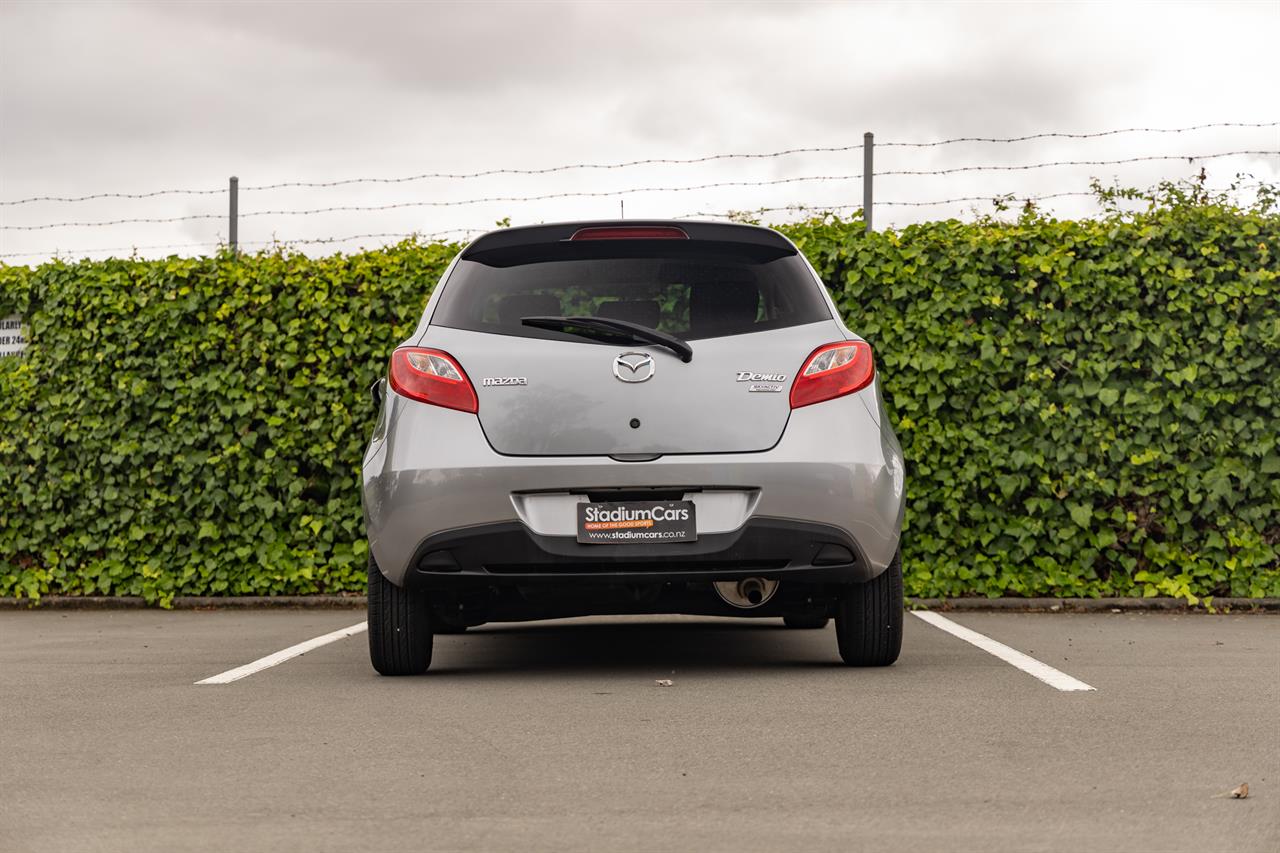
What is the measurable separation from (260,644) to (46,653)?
1012mm

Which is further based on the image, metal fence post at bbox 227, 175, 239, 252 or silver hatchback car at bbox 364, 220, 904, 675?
metal fence post at bbox 227, 175, 239, 252

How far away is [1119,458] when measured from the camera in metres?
9.57

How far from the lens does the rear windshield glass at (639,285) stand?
5.97 metres

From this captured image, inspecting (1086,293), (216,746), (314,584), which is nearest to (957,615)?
(1086,293)

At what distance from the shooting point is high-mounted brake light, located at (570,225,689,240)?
611 cm

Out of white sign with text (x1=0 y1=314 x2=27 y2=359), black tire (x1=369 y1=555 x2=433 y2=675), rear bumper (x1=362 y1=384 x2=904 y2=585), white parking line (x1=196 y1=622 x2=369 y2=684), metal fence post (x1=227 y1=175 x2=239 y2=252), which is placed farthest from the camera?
metal fence post (x1=227 y1=175 x2=239 y2=252)

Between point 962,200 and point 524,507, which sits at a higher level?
point 962,200

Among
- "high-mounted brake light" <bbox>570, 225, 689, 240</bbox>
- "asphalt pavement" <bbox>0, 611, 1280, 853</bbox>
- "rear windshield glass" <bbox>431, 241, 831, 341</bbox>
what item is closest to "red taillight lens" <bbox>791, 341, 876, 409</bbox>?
"rear windshield glass" <bbox>431, 241, 831, 341</bbox>

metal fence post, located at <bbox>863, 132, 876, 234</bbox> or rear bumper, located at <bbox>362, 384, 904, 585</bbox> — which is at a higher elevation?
metal fence post, located at <bbox>863, 132, 876, 234</bbox>

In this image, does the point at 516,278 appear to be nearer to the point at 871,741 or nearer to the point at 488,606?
the point at 488,606

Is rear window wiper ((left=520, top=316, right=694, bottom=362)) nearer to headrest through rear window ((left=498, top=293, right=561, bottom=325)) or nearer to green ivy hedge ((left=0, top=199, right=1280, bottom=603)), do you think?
headrest through rear window ((left=498, top=293, right=561, bottom=325))

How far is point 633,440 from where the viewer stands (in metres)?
5.67

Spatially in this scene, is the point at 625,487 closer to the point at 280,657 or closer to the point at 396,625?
the point at 396,625

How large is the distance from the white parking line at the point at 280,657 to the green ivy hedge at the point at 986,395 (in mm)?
1605
